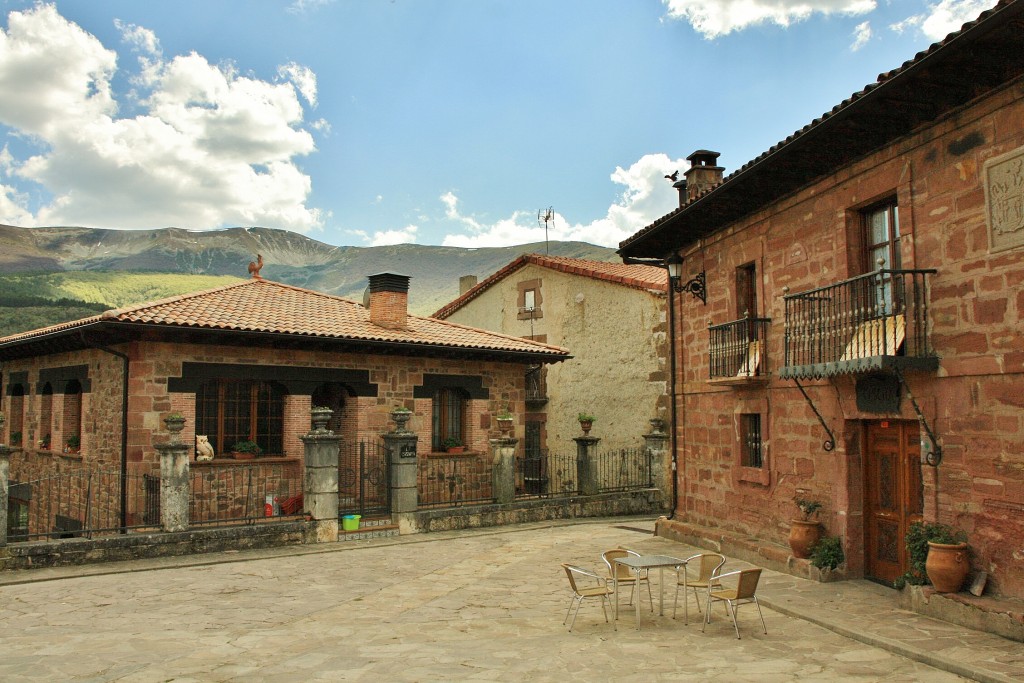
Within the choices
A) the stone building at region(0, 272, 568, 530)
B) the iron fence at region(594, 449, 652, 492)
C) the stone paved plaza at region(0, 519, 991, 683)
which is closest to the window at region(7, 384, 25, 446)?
the stone building at region(0, 272, 568, 530)

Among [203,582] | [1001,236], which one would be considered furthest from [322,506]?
[1001,236]

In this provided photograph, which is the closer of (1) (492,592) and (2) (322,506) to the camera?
(1) (492,592)

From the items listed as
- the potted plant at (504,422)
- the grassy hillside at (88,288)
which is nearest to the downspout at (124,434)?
the potted plant at (504,422)

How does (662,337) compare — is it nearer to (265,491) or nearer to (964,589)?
(265,491)

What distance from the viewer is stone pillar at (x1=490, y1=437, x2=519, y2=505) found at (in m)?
15.4

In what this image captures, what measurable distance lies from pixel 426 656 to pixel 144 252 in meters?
149

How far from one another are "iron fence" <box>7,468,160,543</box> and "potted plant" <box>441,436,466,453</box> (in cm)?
605

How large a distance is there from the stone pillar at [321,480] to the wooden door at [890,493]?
801 cm

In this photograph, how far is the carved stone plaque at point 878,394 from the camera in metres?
8.33

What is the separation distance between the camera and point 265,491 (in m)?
14.2

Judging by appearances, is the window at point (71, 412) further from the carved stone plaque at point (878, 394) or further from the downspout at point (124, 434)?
the carved stone plaque at point (878, 394)

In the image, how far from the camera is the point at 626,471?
19.4 m

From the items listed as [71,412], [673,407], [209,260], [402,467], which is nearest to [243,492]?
[402,467]

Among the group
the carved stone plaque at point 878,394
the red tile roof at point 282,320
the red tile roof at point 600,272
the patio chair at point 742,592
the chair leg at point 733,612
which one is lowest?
the chair leg at point 733,612
